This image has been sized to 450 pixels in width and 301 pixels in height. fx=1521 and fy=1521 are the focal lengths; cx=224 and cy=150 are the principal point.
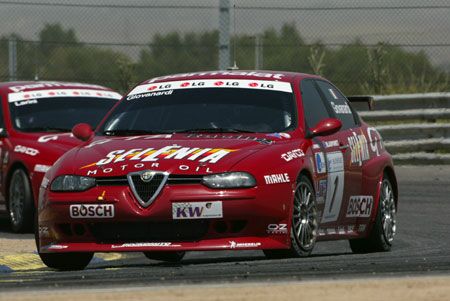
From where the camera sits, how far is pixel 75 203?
9.59 meters

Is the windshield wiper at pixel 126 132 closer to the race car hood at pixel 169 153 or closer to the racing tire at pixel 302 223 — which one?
the race car hood at pixel 169 153

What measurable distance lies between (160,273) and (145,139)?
5.43 feet

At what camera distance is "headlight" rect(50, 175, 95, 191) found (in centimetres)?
955

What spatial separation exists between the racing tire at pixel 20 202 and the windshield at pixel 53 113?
0.65 m

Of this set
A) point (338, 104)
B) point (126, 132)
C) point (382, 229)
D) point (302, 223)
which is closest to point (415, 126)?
point (338, 104)

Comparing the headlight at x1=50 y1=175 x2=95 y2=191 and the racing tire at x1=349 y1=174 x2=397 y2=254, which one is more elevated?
the headlight at x1=50 y1=175 x2=95 y2=191

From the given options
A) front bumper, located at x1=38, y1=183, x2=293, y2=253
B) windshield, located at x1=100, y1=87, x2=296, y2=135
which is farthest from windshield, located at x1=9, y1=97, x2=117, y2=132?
front bumper, located at x1=38, y1=183, x2=293, y2=253

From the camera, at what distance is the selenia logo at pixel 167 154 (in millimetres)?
9516

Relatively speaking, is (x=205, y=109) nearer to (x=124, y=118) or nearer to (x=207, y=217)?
(x=124, y=118)

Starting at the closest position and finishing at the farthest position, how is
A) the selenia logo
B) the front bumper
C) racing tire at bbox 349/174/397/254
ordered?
the front bumper
the selenia logo
racing tire at bbox 349/174/397/254

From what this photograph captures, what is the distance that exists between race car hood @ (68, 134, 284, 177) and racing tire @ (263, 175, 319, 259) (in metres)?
0.38

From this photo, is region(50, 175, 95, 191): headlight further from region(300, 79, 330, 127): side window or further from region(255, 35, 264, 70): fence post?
region(255, 35, 264, 70): fence post

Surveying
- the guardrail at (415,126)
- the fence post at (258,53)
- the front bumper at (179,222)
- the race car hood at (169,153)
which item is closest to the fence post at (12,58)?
the fence post at (258,53)

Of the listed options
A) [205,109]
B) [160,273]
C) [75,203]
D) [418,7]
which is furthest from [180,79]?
[418,7]
